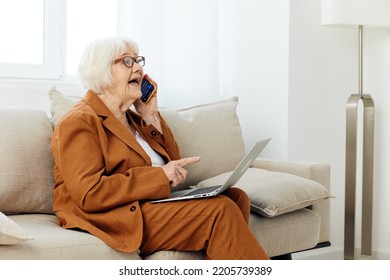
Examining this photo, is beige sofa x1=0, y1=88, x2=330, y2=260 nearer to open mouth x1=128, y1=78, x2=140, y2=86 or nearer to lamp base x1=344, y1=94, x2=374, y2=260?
open mouth x1=128, y1=78, x2=140, y2=86

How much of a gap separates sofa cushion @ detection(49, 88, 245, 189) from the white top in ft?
0.89

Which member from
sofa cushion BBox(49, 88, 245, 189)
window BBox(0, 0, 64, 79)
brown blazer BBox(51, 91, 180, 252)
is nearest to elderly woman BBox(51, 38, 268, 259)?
brown blazer BBox(51, 91, 180, 252)

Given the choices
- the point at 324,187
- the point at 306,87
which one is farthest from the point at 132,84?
the point at 306,87

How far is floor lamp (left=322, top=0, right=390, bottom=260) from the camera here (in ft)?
11.6

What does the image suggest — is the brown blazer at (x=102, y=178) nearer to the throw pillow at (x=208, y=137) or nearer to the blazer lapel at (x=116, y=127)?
the blazer lapel at (x=116, y=127)

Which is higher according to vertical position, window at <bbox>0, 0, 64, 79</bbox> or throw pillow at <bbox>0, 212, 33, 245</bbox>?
window at <bbox>0, 0, 64, 79</bbox>

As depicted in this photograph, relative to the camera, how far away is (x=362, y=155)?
3.93m

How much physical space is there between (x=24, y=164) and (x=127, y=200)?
49 cm

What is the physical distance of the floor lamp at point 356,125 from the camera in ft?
11.6

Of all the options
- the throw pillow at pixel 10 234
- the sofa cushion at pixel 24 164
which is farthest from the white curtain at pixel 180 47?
the throw pillow at pixel 10 234

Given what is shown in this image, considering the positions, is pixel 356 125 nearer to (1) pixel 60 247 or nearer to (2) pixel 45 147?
(2) pixel 45 147

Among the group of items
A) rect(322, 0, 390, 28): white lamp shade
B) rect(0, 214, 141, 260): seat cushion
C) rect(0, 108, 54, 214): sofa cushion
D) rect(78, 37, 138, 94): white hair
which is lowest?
rect(0, 214, 141, 260): seat cushion

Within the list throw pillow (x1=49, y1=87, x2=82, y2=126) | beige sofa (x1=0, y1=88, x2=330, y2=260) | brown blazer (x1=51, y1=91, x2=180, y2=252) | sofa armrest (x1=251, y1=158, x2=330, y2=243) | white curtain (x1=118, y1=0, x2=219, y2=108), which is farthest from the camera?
white curtain (x1=118, y1=0, x2=219, y2=108)

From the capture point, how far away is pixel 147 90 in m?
2.79
